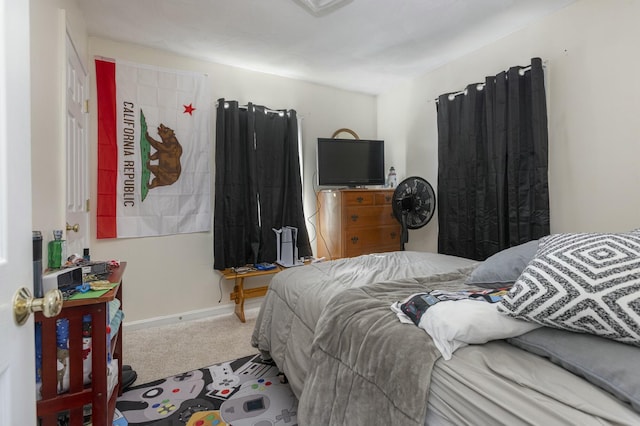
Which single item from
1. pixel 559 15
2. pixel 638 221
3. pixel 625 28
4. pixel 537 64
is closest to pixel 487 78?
pixel 537 64

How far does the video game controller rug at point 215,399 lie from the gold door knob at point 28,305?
1.31m

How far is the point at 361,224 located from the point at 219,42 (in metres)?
2.06

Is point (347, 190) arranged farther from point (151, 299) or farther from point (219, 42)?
point (151, 299)

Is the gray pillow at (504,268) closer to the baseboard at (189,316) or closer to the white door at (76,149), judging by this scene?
the white door at (76,149)

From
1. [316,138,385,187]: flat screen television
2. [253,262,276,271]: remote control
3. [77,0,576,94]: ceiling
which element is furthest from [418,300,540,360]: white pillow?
[316,138,385,187]: flat screen television

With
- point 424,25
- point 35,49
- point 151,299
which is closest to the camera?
point 35,49

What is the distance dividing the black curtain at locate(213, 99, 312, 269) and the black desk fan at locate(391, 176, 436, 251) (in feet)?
3.26

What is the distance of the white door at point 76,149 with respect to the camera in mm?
1776

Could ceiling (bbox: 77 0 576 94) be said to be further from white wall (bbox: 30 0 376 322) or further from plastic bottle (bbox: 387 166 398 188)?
plastic bottle (bbox: 387 166 398 188)

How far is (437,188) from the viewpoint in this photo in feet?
9.80

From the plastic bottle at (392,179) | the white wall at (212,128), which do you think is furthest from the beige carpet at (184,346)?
the plastic bottle at (392,179)

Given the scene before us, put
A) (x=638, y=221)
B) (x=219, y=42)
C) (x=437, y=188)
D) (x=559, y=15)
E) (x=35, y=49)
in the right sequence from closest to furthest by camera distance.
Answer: (x=35, y=49), (x=638, y=221), (x=559, y=15), (x=219, y=42), (x=437, y=188)

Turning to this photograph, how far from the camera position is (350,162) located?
339 cm

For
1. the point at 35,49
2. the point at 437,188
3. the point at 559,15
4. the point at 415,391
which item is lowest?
the point at 415,391
